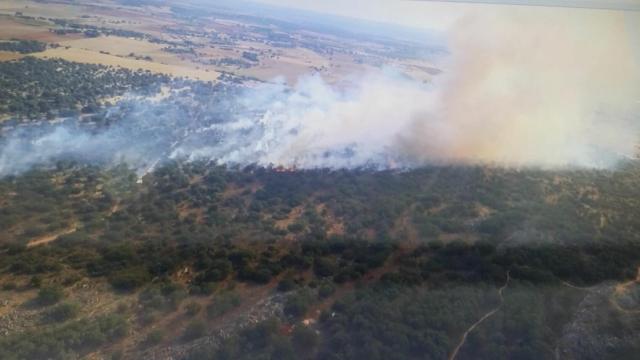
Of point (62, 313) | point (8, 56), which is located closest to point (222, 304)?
point (62, 313)

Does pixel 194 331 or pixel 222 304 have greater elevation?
pixel 222 304

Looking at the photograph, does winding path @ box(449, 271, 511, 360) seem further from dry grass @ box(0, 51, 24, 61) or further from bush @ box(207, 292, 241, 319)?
dry grass @ box(0, 51, 24, 61)

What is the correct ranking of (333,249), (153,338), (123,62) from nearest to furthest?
(153,338) < (333,249) < (123,62)

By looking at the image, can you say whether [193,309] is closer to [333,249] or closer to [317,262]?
[317,262]

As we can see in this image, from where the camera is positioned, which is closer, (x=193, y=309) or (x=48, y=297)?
(x=48, y=297)

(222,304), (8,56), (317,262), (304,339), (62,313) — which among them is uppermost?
(8,56)

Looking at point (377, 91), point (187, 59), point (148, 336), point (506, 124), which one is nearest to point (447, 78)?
point (506, 124)

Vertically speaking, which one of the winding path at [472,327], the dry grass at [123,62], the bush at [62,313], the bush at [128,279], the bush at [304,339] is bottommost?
the bush at [62,313]

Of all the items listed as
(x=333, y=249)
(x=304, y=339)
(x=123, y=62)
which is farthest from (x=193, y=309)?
(x=123, y=62)

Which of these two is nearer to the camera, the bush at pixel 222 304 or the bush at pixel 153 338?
the bush at pixel 153 338

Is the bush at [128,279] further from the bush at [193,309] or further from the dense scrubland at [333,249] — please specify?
the bush at [193,309]

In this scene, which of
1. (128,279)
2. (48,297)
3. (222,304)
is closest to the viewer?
(48,297)

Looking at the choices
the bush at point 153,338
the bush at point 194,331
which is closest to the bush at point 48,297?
the bush at point 153,338
